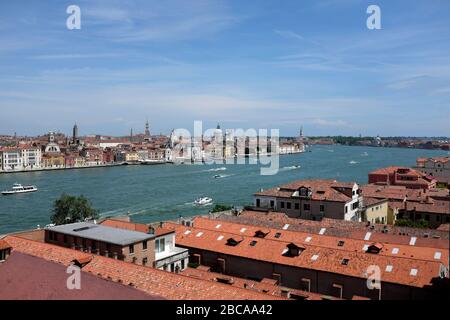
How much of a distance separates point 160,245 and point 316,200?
15.5ft

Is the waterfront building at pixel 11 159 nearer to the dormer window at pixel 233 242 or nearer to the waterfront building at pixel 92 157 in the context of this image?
the waterfront building at pixel 92 157

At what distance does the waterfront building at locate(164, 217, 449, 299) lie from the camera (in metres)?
5.21

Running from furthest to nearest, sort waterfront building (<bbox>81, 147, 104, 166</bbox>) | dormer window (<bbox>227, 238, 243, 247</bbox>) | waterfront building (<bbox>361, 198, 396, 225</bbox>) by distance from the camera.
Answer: waterfront building (<bbox>81, 147, 104, 166</bbox>) < waterfront building (<bbox>361, 198, 396, 225</bbox>) < dormer window (<bbox>227, 238, 243, 247</bbox>)

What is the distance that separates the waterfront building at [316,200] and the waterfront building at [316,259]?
2.05 metres

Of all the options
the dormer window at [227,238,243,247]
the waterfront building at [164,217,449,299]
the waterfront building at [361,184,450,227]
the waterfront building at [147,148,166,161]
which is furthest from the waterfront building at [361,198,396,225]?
the waterfront building at [147,148,166,161]

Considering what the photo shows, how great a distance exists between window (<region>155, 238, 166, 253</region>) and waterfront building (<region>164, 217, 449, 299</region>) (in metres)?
0.72

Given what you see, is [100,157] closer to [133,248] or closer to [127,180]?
[127,180]

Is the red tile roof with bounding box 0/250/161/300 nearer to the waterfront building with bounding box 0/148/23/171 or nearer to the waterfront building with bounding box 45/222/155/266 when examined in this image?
the waterfront building with bounding box 45/222/155/266

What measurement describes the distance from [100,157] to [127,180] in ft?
48.9

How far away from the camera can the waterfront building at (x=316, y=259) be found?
521 cm
